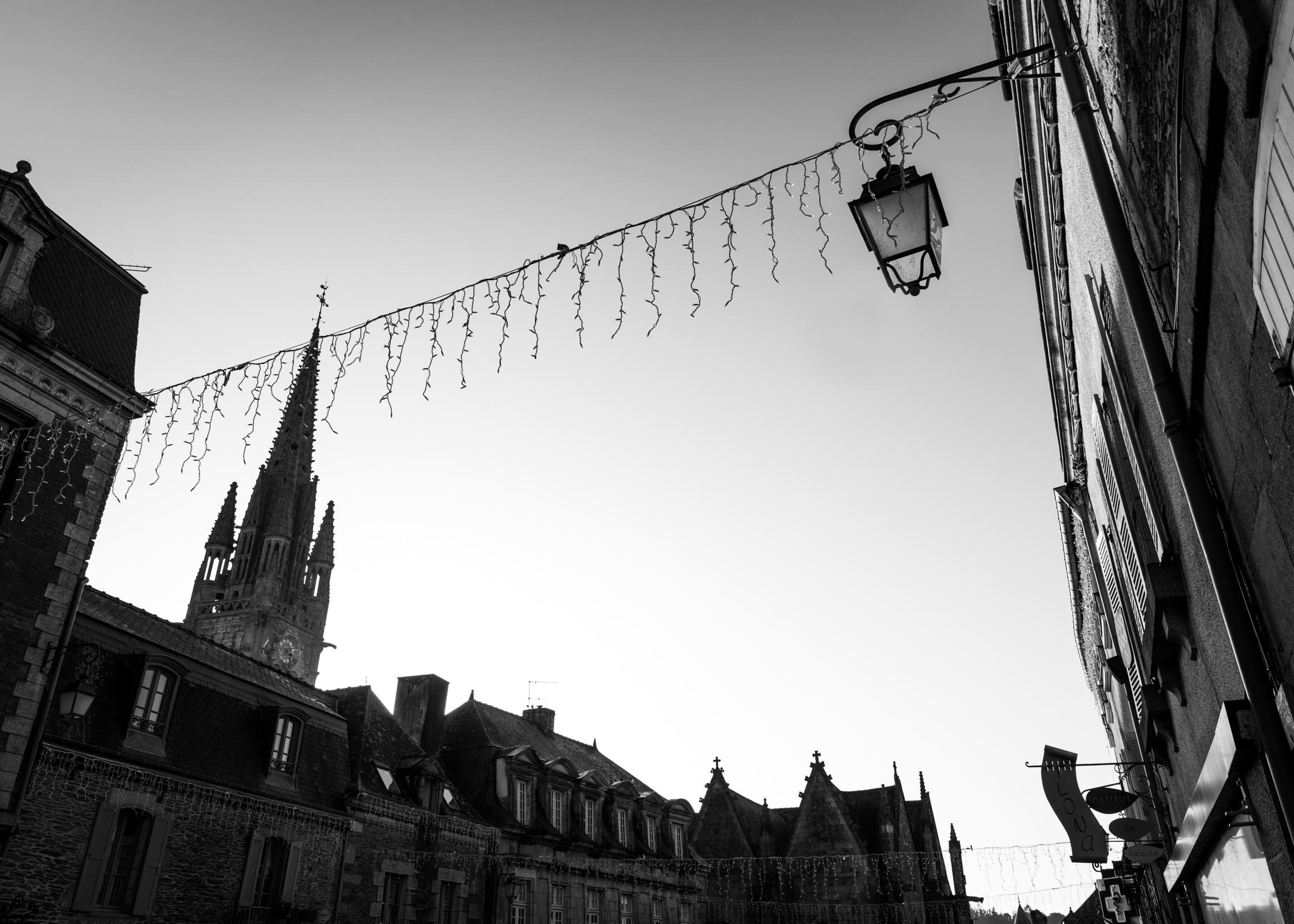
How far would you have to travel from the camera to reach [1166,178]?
14.8 ft

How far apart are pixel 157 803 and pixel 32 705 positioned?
3498mm

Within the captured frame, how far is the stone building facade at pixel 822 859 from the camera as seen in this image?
124ft

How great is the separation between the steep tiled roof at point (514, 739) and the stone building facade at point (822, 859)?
609cm

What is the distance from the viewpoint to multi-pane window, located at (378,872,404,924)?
749 inches

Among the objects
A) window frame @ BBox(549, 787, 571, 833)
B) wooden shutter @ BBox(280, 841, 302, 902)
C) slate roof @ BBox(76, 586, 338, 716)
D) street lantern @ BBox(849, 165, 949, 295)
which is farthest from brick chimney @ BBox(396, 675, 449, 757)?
street lantern @ BBox(849, 165, 949, 295)

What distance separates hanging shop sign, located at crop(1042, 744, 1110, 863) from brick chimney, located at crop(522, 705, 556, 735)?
84.9ft

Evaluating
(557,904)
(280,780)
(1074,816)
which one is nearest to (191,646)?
(280,780)

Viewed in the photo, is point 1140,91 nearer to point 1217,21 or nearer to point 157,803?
point 1217,21

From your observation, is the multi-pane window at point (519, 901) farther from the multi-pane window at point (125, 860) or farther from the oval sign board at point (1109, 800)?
the oval sign board at point (1109, 800)

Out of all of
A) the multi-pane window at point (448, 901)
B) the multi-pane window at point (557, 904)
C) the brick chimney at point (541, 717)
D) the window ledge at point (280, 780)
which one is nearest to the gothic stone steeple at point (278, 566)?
the brick chimney at point (541, 717)

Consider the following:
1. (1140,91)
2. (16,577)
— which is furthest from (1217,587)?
(16,577)

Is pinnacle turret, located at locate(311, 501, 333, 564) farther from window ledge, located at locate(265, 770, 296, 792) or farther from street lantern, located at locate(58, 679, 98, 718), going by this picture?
street lantern, located at locate(58, 679, 98, 718)

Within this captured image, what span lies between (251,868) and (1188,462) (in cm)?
1713

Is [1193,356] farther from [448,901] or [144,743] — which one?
[448,901]
